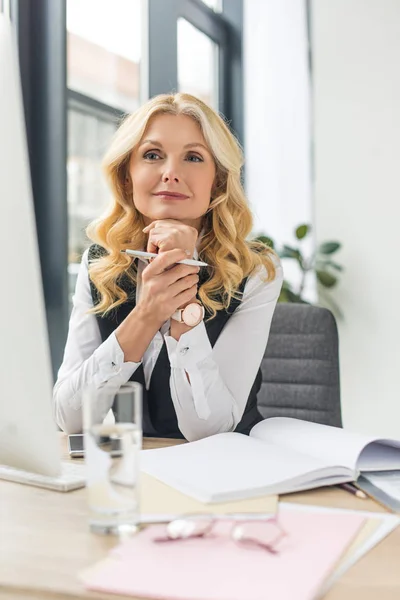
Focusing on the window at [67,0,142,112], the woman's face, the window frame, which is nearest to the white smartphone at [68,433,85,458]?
the woman's face

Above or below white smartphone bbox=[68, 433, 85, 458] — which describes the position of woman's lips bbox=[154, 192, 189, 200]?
above

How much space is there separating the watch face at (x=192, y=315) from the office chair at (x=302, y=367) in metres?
0.49

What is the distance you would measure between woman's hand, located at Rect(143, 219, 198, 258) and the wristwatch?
0.37 feet

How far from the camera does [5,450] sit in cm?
88

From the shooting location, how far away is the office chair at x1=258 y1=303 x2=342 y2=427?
1.79 meters

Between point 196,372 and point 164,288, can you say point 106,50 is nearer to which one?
point 164,288

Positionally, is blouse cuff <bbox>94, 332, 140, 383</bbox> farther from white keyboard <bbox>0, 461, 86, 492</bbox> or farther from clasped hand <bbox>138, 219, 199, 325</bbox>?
A: white keyboard <bbox>0, 461, 86, 492</bbox>

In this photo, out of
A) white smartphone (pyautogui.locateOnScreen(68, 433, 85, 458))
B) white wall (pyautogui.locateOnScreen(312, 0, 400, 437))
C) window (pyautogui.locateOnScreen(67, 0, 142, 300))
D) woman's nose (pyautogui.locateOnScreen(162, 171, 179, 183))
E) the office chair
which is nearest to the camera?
white smartphone (pyautogui.locateOnScreen(68, 433, 85, 458))

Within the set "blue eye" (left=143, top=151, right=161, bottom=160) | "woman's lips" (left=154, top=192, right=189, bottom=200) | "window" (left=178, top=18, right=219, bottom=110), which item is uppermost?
"window" (left=178, top=18, right=219, bottom=110)

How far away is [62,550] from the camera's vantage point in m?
0.71

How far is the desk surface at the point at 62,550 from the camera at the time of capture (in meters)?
0.62

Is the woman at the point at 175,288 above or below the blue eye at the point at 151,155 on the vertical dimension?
below

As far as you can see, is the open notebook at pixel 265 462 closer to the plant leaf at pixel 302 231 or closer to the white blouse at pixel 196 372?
the white blouse at pixel 196 372

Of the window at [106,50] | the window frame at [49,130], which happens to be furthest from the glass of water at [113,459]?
the window at [106,50]
